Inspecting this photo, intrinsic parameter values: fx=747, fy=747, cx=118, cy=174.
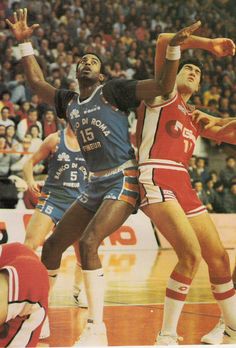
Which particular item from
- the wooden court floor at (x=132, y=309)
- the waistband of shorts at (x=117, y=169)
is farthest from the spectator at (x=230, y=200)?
the waistband of shorts at (x=117, y=169)

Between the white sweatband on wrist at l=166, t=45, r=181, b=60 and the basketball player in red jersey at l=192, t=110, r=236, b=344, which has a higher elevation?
the white sweatband on wrist at l=166, t=45, r=181, b=60

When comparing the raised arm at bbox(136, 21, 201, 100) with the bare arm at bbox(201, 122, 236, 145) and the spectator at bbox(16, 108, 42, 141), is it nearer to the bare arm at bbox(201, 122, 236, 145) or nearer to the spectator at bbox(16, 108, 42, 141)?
the bare arm at bbox(201, 122, 236, 145)

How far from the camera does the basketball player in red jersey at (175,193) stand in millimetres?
5469

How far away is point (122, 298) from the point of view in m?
8.16

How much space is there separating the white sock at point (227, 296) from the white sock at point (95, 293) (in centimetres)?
89

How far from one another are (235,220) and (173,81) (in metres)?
10.7

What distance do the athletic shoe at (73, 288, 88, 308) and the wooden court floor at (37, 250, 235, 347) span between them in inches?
2.6

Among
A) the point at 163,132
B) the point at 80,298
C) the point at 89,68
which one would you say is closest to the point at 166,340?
the point at 163,132

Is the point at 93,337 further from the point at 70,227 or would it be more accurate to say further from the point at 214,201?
the point at 214,201

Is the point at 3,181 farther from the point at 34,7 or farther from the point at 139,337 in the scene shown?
the point at 139,337

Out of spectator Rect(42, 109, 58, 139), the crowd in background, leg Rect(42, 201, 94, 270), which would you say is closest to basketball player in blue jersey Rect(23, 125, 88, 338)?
leg Rect(42, 201, 94, 270)

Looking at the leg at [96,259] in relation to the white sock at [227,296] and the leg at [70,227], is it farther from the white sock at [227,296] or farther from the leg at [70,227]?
the white sock at [227,296]

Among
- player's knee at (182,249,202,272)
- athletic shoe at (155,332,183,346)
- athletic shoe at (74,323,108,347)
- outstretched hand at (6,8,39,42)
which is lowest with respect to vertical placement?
athletic shoe at (155,332,183,346)

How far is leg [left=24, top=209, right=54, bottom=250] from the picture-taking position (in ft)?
23.5
